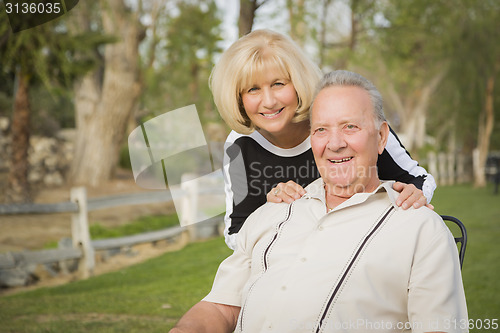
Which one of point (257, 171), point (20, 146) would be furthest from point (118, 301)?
point (20, 146)

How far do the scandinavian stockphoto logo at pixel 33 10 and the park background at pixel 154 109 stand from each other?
244mm

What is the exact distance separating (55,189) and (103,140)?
1731 millimetres

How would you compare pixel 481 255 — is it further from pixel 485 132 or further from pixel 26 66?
pixel 485 132

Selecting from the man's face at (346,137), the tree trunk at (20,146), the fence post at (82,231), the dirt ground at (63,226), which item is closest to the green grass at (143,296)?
the fence post at (82,231)

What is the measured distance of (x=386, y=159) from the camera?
2.57m

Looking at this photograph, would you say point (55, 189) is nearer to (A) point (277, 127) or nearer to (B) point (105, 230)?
(B) point (105, 230)

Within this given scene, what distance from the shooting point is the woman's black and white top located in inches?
106

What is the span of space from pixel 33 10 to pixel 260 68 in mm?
4133

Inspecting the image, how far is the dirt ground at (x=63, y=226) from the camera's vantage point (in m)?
7.42

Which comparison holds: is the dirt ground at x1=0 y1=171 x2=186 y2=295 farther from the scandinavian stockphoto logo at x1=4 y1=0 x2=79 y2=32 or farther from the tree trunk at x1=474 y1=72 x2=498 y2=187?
the tree trunk at x1=474 y1=72 x2=498 y2=187

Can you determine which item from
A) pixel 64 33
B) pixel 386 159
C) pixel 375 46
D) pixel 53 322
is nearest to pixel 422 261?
pixel 386 159

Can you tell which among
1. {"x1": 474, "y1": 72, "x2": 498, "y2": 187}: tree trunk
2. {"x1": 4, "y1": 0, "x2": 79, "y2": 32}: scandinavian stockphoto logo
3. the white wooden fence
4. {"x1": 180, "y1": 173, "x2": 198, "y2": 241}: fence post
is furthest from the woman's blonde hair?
{"x1": 474, "y1": 72, "x2": 498, "y2": 187}: tree trunk

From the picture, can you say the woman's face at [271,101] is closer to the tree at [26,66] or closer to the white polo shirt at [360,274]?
the white polo shirt at [360,274]

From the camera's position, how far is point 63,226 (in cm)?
1020
